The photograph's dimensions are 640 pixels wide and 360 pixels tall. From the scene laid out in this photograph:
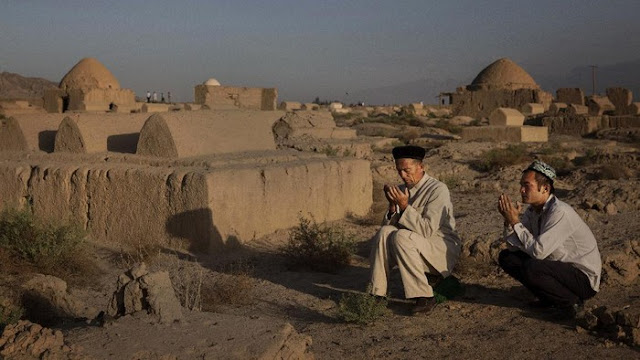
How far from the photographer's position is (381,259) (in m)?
4.38

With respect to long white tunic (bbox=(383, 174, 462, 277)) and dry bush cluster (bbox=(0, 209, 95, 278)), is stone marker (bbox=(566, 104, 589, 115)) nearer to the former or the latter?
long white tunic (bbox=(383, 174, 462, 277))

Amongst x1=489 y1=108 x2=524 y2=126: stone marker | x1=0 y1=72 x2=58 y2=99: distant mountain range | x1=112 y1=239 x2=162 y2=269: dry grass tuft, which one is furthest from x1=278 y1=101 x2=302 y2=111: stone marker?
A: x1=0 y1=72 x2=58 y2=99: distant mountain range

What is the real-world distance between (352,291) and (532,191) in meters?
1.64

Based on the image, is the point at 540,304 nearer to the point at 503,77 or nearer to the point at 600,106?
the point at 600,106

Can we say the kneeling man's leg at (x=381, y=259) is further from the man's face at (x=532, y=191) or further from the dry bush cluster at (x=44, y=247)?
the dry bush cluster at (x=44, y=247)

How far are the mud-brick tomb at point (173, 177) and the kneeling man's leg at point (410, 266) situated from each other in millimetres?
2198

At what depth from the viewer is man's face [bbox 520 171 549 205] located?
4.11 metres

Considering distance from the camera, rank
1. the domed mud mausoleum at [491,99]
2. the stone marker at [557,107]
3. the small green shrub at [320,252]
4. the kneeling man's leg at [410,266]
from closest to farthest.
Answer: the kneeling man's leg at [410,266], the small green shrub at [320,252], the stone marker at [557,107], the domed mud mausoleum at [491,99]

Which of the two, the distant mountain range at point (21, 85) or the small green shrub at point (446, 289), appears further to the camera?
the distant mountain range at point (21, 85)

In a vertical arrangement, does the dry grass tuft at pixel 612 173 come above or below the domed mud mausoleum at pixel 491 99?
below

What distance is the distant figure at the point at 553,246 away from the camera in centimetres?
402

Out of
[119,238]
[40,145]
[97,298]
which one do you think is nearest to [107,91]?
[40,145]

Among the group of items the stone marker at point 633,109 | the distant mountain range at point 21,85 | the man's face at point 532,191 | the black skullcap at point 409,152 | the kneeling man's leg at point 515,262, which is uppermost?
the distant mountain range at point 21,85

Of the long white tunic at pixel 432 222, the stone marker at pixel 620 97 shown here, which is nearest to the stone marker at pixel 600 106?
the stone marker at pixel 620 97
